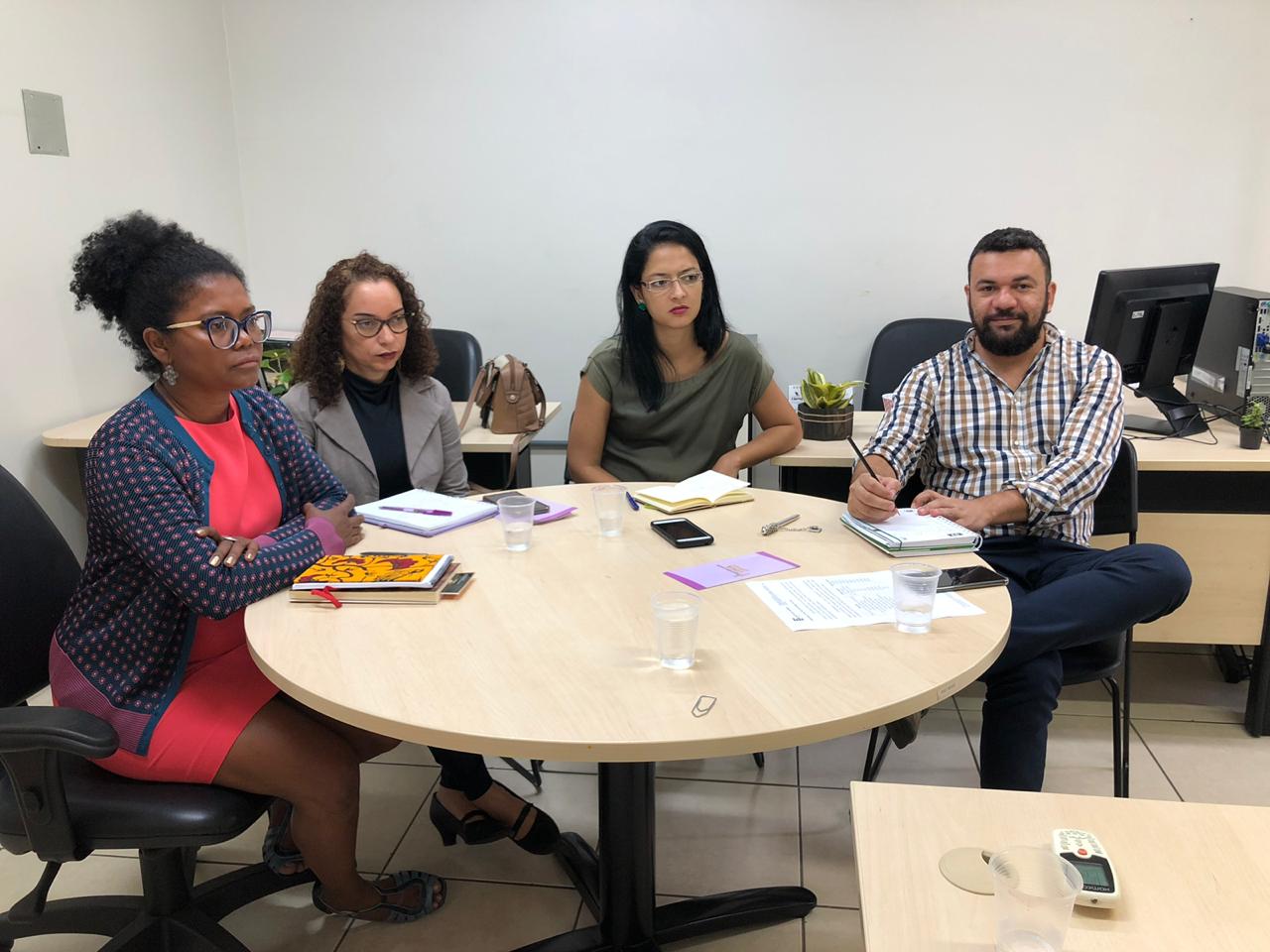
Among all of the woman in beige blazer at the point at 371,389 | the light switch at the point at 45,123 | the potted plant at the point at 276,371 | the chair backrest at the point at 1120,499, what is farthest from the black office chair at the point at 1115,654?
the light switch at the point at 45,123

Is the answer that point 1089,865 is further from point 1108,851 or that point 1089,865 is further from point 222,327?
point 222,327

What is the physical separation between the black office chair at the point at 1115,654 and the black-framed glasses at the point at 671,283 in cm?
115

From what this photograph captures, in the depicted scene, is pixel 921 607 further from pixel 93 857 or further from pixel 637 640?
pixel 93 857

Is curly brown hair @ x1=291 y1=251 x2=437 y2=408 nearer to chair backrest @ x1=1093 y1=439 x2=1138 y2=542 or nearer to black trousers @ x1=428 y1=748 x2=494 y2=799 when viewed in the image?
black trousers @ x1=428 y1=748 x2=494 y2=799

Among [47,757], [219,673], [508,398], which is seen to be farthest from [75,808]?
[508,398]

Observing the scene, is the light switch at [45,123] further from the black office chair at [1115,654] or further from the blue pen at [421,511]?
the black office chair at [1115,654]

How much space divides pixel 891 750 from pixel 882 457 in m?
0.86

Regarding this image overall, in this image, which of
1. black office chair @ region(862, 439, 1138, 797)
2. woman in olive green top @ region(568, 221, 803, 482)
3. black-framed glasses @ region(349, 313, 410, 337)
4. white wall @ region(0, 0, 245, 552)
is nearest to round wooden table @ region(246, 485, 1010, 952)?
black office chair @ region(862, 439, 1138, 797)

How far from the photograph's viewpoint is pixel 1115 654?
2.05 m

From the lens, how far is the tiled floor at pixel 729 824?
196 cm

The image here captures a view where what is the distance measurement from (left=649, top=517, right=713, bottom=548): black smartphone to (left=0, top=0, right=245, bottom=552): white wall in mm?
1705

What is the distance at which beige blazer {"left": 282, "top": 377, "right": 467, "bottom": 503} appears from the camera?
2316 millimetres

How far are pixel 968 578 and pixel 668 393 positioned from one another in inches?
46.7

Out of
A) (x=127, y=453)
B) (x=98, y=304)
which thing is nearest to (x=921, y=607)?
(x=127, y=453)
